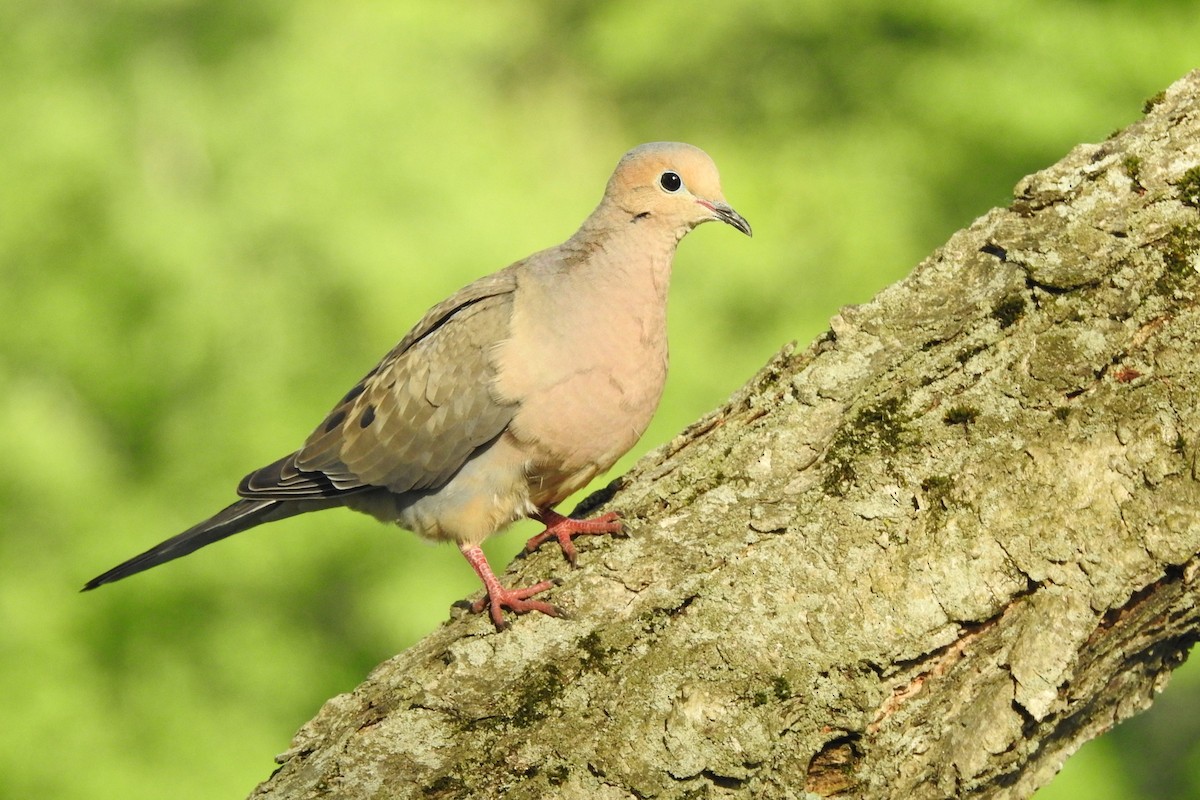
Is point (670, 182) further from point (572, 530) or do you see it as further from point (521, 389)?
point (572, 530)

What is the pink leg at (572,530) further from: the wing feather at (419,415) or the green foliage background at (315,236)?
the green foliage background at (315,236)

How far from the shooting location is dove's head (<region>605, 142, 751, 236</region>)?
3.67 metres

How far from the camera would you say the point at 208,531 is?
12.8 feet

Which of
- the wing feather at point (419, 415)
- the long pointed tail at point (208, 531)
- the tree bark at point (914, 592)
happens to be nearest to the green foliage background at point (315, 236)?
the long pointed tail at point (208, 531)

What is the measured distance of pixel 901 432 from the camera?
2.58 metres

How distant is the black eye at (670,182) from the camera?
12.1 feet

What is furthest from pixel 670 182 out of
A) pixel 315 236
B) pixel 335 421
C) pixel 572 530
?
pixel 315 236

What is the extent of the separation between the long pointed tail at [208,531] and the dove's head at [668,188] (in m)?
1.56

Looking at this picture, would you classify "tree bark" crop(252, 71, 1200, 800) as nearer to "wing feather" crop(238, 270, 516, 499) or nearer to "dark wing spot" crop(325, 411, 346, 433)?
"wing feather" crop(238, 270, 516, 499)

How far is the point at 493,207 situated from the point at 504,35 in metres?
1.66

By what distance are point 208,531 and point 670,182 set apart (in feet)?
6.35

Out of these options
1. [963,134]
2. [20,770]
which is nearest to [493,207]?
[963,134]

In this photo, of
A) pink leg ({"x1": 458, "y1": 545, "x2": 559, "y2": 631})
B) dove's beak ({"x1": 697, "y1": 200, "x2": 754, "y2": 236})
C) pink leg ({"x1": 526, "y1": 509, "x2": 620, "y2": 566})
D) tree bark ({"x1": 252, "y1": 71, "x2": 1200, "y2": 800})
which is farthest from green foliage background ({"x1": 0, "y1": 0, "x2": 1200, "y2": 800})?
tree bark ({"x1": 252, "y1": 71, "x2": 1200, "y2": 800})

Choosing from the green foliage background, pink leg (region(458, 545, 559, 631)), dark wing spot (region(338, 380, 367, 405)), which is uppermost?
the green foliage background
